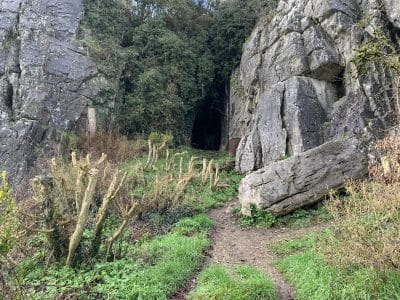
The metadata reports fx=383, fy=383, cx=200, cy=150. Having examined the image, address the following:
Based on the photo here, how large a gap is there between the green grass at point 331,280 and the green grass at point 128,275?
1.92 m

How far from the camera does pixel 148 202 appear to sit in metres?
10.8

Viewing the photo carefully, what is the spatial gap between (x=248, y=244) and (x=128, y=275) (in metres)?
3.59

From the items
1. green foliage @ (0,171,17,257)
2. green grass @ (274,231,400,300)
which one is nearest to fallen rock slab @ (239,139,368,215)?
green grass @ (274,231,400,300)

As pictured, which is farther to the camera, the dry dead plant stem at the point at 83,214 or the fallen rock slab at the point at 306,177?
the fallen rock slab at the point at 306,177

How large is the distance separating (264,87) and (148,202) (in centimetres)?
906

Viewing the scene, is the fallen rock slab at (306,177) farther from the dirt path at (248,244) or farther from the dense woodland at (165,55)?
the dense woodland at (165,55)

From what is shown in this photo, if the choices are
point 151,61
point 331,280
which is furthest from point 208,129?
point 331,280

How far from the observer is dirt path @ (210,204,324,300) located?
7277 mm

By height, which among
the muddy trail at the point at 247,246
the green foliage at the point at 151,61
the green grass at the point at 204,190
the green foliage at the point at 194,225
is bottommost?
the muddy trail at the point at 247,246

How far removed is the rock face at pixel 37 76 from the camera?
54.7 ft

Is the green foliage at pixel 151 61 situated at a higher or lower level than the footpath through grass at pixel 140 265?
higher

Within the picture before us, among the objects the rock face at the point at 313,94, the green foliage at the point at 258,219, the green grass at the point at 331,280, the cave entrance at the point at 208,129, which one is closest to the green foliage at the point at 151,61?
the cave entrance at the point at 208,129

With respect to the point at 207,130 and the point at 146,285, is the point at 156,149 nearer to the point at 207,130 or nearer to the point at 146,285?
the point at 207,130

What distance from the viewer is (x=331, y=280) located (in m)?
5.74
